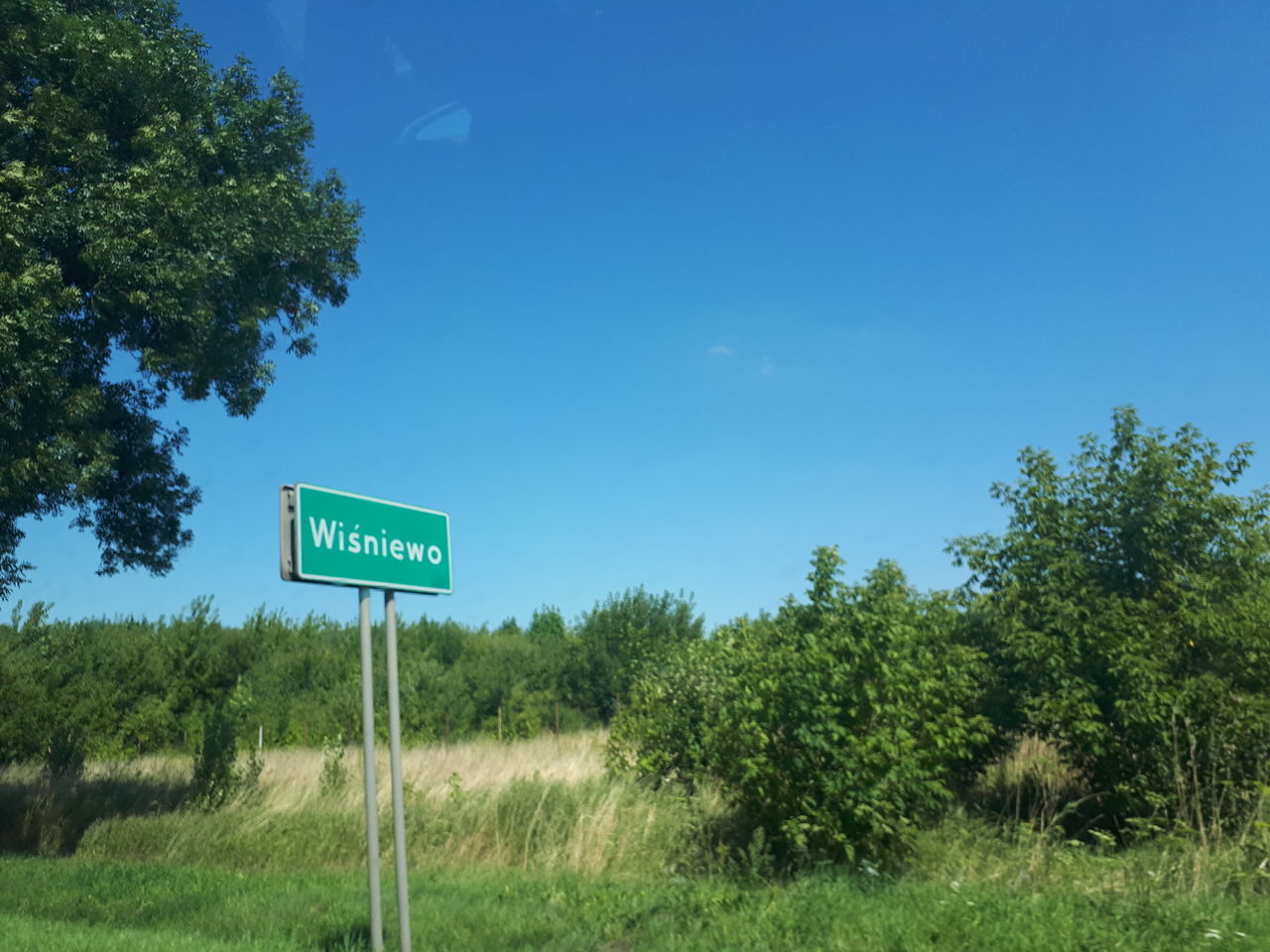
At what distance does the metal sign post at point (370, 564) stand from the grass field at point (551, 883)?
1.55 m

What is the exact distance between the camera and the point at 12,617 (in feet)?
104

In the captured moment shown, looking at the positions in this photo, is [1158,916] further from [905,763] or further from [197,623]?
[197,623]

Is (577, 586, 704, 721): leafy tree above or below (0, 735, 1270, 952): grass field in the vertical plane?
above

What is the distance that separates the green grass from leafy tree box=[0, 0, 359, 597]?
20.9ft

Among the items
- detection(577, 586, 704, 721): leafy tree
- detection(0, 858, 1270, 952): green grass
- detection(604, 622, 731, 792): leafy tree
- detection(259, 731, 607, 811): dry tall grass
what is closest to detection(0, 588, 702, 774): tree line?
detection(577, 586, 704, 721): leafy tree

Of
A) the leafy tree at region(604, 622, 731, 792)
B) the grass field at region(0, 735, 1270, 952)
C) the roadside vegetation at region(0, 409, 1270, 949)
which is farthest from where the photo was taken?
the leafy tree at region(604, 622, 731, 792)

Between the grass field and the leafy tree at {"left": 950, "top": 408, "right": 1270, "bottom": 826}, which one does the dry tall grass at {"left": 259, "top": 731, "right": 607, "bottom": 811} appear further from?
the leafy tree at {"left": 950, "top": 408, "right": 1270, "bottom": 826}

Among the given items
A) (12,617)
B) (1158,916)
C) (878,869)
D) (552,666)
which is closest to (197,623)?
(12,617)

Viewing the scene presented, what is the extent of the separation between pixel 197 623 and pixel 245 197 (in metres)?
28.7

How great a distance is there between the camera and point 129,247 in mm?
13367

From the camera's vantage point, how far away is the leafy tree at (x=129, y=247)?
13148 millimetres

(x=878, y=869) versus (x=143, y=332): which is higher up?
(x=143, y=332)

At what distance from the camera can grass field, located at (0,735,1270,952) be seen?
22.0 feet

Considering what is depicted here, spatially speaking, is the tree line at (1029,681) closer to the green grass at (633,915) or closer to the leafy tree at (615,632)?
the green grass at (633,915)
